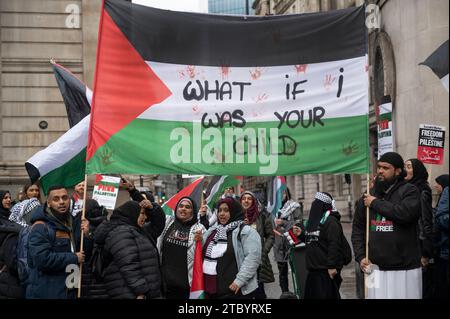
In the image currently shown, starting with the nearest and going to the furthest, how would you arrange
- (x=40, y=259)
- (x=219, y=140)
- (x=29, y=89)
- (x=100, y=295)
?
(x=40, y=259) → (x=219, y=140) → (x=100, y=295) → (x=29, y=89)

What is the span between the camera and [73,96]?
10.4 meters

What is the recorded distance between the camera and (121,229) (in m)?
8.23

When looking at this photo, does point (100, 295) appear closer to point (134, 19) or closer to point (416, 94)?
point (134, 19)

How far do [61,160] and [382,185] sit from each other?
3541 mm

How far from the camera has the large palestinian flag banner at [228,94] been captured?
27.4 feet

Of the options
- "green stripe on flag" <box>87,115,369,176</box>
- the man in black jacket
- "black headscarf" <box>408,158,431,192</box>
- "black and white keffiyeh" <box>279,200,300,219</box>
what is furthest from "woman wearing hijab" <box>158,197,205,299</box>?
"black and white keffiyeh" <box>279,200,300,219</box>

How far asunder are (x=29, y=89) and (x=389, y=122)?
13.0m

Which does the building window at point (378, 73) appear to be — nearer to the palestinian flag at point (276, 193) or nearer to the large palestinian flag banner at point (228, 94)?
the palestinian flag at point (276, 193)

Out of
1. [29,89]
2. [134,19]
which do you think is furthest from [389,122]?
[29,89]

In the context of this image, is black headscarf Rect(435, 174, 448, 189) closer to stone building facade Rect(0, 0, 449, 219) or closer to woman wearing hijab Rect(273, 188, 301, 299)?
woman wearing hijab Rect(273, 188, 301, 299)

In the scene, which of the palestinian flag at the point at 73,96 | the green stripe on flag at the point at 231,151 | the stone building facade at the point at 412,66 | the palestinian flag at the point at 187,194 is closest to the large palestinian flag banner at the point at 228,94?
the green stripe on flag at the point at 231,151

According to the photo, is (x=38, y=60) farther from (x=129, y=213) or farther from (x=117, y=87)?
(x=129, y=213)

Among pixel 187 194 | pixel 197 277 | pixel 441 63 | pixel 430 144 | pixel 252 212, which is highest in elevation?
pixel 441 63

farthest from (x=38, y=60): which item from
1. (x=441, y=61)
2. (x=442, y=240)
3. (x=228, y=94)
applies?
(x=441, y=61)
